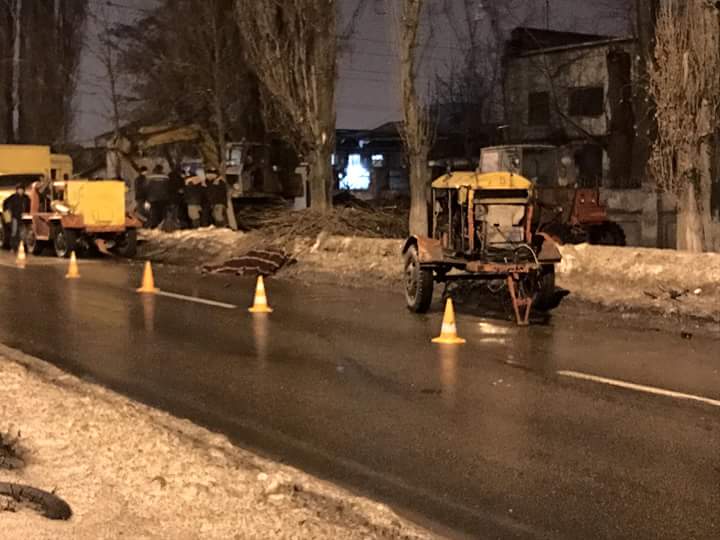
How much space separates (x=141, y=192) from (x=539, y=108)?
82.6 feet

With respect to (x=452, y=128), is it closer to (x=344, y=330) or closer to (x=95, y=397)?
(x=344, y=330)

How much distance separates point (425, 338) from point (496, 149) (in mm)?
16080

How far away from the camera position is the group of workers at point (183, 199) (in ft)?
106

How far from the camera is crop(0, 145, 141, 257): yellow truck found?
88.8ft

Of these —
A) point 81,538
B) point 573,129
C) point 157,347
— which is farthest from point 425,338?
point 573,129

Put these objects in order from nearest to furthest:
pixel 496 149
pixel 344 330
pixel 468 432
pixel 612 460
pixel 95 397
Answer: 1. pixel 612 460
2. pixel 468 432
3. pixel 95 397
4. pixel 344 330
5. pixel 496 149

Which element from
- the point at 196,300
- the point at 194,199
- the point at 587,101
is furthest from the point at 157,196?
the point at 587,101

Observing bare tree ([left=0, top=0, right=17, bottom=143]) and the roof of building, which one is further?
the roof of building

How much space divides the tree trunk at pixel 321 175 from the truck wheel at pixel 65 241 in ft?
20.9

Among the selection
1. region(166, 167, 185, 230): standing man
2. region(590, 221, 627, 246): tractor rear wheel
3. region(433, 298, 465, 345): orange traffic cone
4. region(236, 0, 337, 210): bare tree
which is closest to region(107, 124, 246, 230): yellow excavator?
region(166, 167, 185, 230): standing man

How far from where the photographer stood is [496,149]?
2812 cm

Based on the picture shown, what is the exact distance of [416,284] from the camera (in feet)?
49.8

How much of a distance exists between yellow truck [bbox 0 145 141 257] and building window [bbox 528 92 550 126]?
28.6 m

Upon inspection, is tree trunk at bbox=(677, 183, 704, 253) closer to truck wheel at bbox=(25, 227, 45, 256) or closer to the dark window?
truck wheel at bbox=(25, 227, 45, 256)
